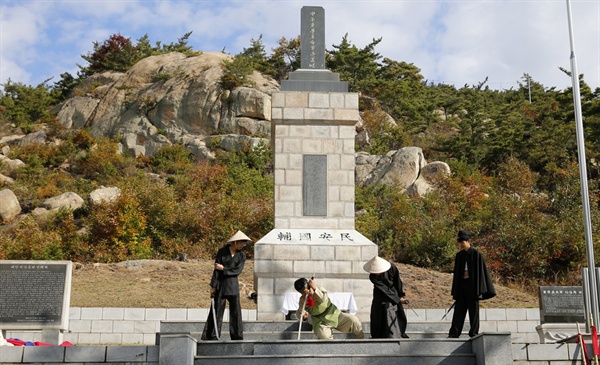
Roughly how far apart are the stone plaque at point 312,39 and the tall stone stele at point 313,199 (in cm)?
14

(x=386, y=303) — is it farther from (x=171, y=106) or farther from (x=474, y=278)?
(x=171, y=106)

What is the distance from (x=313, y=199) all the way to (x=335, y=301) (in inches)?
75.1

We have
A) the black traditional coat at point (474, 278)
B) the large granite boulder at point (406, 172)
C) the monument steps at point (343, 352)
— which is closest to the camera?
the monument steps at point (343, 352)

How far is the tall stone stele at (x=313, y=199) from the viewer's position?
1237cm

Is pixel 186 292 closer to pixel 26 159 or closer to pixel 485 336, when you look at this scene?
pixel 485 336

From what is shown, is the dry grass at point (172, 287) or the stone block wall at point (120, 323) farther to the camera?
the dry grass at point (172, 287)

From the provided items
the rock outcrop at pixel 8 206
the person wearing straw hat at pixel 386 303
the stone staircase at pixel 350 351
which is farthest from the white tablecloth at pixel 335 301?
the rock outcrop at pixel 8 206

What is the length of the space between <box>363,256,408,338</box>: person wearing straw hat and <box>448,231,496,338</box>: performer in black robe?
696mm

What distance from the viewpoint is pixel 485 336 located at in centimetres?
788

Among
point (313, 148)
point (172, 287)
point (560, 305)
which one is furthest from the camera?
point (172, 287)

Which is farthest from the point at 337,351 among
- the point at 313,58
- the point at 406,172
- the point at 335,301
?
the point at 406,172

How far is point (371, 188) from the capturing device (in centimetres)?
2752

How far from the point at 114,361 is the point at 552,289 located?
8.28 m

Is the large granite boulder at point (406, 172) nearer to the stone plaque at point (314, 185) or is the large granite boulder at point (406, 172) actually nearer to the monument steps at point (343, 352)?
the stone plaque at point (314, 185)
